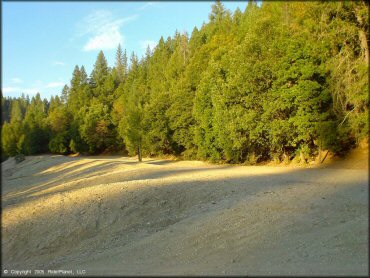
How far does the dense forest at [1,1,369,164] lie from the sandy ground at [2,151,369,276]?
192 centimetres

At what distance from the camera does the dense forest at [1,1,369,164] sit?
972 centimetres

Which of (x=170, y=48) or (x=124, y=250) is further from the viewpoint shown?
(x=170, y=48)

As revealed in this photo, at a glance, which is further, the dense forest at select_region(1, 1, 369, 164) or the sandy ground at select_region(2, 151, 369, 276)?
the dense forest at select_region(1, 1, 369, 164)

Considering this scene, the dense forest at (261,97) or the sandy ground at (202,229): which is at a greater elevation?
the dense forest at (261,97)

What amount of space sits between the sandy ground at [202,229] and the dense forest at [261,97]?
192 centimetres

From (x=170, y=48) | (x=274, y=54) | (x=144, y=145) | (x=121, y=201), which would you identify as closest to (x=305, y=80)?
(x=274, y=54)

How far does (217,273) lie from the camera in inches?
244

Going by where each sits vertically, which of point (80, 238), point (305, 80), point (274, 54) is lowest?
point (80, 238)

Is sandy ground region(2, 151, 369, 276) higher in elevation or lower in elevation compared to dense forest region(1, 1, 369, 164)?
lower

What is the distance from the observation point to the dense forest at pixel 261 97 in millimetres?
9719

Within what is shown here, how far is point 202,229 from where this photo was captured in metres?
9.23

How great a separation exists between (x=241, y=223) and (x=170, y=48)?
84.6m

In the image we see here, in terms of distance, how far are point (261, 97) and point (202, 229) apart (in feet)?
65.5

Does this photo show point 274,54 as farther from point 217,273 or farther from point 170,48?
point 170,48
